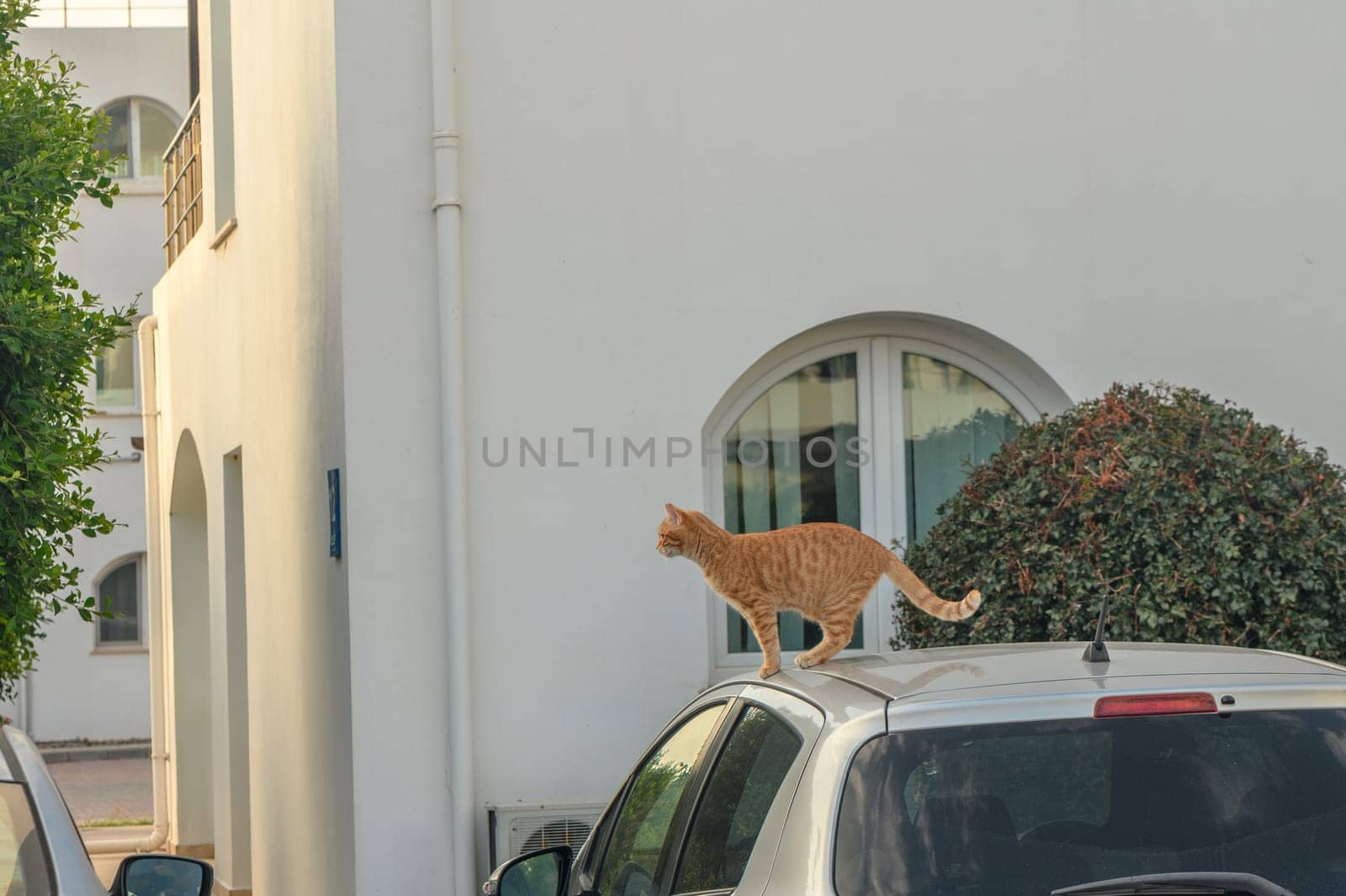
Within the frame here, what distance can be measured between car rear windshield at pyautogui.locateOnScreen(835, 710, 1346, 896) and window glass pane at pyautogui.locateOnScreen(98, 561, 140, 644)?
24.8 m

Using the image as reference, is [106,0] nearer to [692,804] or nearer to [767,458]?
[767,458]

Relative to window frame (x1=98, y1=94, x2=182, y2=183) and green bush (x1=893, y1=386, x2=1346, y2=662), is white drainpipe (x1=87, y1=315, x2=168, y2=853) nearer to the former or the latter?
green bush (x1=893, y1=386, x2=1346, y2=662)

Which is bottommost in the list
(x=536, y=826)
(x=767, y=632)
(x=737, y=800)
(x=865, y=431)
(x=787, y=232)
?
(x=536, y=826)

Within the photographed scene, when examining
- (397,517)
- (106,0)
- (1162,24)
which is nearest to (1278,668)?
(397,517)

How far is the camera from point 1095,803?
10.3ft

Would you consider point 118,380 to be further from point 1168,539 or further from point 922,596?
point 1168,539

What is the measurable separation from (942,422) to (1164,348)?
1.13 metres

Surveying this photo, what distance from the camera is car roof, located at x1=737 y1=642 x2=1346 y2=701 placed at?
316 cm

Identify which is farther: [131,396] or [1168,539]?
[131,396]

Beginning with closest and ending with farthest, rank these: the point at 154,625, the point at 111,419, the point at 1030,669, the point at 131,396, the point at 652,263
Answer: the point at 1030,669 → the point at 652,263 → the point at 154,625 → the point at 111,419 → the point at 131,396

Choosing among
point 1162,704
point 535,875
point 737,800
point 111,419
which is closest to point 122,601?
point 111,419

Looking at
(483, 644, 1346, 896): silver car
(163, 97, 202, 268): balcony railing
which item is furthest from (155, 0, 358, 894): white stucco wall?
(483, 644, 1346, 896): silver car

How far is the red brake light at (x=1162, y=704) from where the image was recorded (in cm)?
306

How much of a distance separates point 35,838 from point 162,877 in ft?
2.12
